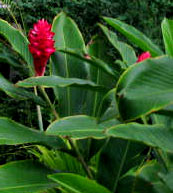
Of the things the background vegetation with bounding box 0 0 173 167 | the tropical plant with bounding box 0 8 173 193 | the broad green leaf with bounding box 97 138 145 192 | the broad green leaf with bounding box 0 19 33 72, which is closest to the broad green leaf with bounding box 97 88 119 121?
the tropical plant with bounding box 0 8 173 193

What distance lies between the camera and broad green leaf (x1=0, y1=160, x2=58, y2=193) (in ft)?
5.79

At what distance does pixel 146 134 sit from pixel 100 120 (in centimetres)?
14

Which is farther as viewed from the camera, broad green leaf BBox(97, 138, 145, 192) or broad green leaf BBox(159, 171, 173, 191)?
broad green leaf BBox(97, 138, 145, 192)

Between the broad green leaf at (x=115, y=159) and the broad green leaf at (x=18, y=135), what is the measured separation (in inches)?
8.8

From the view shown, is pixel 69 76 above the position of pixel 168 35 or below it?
below

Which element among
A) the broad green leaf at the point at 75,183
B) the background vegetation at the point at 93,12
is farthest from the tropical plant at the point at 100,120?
the background vegetation at the point at 93,12

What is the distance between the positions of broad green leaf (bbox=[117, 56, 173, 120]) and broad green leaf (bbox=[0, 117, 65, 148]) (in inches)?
24.7

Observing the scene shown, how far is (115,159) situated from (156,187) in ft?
0.98

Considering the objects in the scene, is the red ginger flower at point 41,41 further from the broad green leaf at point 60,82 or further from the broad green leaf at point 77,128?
the broad green leaf at point 77,128

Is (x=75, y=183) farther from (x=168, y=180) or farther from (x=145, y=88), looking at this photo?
(x=145, y=88)

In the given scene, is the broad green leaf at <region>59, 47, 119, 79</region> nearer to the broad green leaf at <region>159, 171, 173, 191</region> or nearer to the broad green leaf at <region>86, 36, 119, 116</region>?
the broad green leaf at <region>86, 36, 119, 116</region>

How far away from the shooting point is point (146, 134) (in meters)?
1.40

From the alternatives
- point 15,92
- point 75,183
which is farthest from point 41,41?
point 75,183

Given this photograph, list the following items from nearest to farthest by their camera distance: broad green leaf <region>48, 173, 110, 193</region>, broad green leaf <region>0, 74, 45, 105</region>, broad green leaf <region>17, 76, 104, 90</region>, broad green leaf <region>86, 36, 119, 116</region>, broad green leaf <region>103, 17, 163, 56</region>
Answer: broad green leaf <region>48, 173, 110, 193</region>, broad green leaf <region>17, 76, 104, 90</region>, broad green leaf <region>103, 17, 163, 56</region>, broad green leaf <region>0, 74, 45, 105</region>, broad green leaf <region>86, 36, 119, 116</region>
